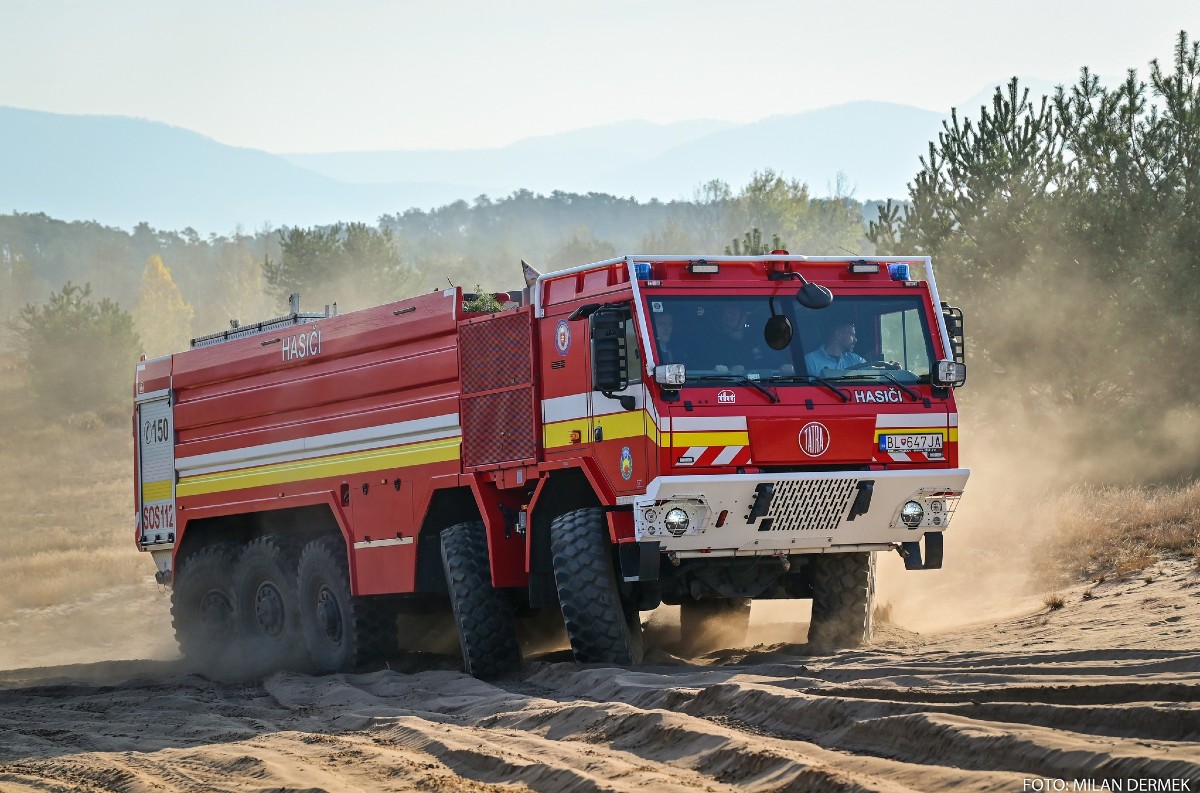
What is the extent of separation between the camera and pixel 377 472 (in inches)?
588

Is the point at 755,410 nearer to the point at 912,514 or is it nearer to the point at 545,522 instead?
the point at 912,514

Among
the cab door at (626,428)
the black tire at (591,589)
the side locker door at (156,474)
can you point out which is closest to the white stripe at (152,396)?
the side locker door at (156,474)

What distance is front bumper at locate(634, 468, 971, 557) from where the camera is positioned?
11828 millimetres

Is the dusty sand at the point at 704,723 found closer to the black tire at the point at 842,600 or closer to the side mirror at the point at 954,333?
the black tire at the point at 842,600

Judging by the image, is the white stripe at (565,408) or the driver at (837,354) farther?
the white stripe at (565,408)

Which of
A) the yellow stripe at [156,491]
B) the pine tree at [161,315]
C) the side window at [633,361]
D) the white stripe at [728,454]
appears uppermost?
the pine tree at [161,315]

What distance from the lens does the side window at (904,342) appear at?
12.6 metres

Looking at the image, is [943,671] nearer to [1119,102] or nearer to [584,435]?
[584,435]

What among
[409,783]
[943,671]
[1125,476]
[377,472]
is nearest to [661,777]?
[409,783]

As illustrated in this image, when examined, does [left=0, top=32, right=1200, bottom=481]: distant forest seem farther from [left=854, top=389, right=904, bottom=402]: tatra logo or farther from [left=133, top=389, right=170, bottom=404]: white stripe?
[left=854, top=389, right=904, bottom=402]: tatra logo

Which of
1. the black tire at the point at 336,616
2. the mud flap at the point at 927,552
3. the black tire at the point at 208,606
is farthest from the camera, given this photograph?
the black tire at the point at 208,606

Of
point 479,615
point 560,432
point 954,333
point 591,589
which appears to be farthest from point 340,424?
point 954,333

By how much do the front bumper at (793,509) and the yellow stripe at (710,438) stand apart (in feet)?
0.81

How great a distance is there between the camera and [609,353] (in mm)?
11758
